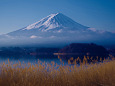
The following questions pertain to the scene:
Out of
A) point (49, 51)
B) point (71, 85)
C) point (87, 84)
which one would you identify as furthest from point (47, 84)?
point (49, 51)

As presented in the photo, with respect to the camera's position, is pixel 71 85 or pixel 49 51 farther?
pixel 49 51

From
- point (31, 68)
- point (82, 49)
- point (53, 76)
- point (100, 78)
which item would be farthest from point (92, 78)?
point (82, 49)

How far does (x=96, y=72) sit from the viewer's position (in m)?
5.05

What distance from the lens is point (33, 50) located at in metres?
70.2

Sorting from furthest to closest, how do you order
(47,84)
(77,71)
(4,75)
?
(77,71)
(4,75)
(47,84)

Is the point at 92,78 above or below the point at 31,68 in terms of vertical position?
below

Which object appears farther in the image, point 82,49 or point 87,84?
point 82,49

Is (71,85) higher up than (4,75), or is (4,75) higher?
(4,75)

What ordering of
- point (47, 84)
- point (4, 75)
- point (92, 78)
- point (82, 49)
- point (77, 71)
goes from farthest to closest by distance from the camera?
point (82, 49)
point (77, 71)
point (92, 78)
point (4, 75)
point (47, 84)

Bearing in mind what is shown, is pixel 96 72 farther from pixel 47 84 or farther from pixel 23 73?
pixel 23 73

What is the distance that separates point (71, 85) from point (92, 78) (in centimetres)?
81

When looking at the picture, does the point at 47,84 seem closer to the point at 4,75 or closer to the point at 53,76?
the point at 53,76

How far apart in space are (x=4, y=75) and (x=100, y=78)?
2737 millimetres

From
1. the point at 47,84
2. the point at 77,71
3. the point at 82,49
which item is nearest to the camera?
the point at 47,84
